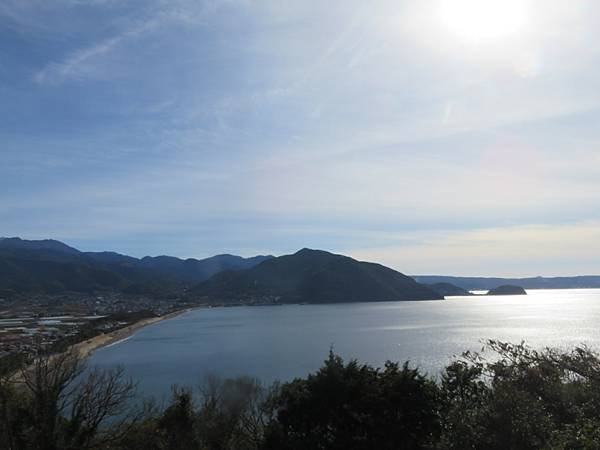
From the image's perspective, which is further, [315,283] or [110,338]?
[315,283]

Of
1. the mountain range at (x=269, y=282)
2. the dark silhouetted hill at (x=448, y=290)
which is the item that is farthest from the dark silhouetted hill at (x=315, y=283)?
the dark silhouetted hill at (x=448, y=290)

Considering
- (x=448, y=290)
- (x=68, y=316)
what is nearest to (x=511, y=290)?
(x=448, y=290)

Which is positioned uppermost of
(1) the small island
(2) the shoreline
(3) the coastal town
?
(1) the small island

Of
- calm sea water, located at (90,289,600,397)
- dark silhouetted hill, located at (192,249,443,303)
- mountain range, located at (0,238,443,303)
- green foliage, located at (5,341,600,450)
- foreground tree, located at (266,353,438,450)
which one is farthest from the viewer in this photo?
mountain range, located at (0,238,443,303)

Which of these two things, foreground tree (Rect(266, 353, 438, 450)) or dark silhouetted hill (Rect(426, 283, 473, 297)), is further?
dark silhouetted hill (Rect(426, 283, 473, 297))

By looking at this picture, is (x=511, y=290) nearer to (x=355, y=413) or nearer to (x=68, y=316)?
(x=68, y=316)

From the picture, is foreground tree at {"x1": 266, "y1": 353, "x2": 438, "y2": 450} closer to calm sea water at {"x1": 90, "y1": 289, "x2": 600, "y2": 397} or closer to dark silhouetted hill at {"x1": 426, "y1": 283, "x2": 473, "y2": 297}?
calm sea water at {"x1": 90, "y1": 289, "x2": 600, "y2": 397}

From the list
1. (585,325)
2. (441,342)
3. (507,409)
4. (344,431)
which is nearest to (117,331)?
(441,342)

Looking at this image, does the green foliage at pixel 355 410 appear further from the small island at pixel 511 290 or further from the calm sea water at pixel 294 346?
the small island at pixel 511 290

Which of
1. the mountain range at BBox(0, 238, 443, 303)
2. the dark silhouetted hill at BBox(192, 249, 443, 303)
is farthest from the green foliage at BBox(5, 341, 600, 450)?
the mountain range at BBox(0, 238, 443, 303)

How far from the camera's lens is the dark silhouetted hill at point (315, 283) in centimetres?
13562

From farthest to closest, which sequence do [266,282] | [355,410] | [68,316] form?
[266,282] → [68,316] → [355,410]

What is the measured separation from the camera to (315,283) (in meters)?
139

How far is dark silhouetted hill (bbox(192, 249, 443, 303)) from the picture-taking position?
135625 millimetres
